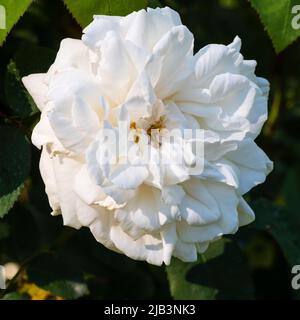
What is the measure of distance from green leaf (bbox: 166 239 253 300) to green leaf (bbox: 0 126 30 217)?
0.34 metres

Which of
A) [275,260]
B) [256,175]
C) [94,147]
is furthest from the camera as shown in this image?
[275,260]

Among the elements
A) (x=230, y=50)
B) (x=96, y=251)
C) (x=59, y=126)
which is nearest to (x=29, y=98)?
(x=59, y=126)

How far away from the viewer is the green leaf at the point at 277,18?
1.10 meters

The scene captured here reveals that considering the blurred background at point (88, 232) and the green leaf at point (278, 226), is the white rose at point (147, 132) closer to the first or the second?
the blurred background at point (88, 232)

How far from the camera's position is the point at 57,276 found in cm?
137

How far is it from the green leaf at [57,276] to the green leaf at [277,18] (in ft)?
1.96

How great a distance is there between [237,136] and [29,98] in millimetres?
374

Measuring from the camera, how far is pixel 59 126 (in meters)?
0.97

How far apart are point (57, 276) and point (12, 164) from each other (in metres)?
0.30

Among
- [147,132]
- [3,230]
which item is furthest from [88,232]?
[147,132]

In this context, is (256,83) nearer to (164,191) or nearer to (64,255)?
(164,191)

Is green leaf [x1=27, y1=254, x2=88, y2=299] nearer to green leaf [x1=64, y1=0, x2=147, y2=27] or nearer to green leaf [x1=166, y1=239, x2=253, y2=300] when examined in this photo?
green leaf [x1=166, y1=239, x2=253, y2=300]

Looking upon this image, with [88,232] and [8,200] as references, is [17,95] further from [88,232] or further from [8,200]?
[88,232]

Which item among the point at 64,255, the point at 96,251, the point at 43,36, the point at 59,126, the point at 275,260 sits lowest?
the point at 275,260
